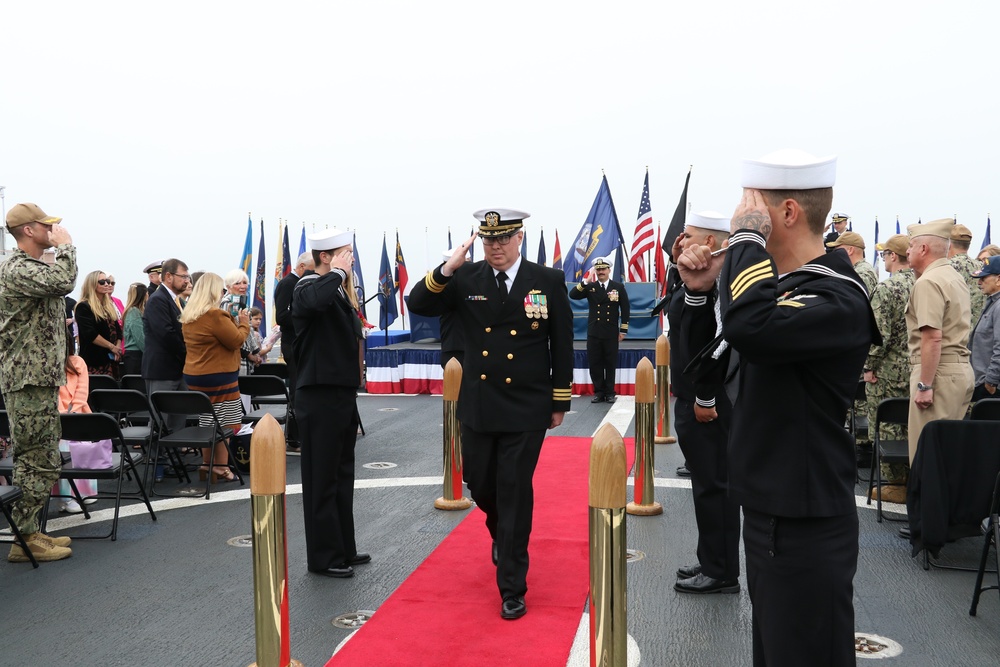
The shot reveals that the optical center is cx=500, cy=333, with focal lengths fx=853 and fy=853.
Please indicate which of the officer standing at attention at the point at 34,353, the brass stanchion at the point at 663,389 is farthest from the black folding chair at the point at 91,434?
the brass stanchion at the point at 663,389

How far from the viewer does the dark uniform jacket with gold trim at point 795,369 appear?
2227mm

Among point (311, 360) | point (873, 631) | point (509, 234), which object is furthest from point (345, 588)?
point (873, 631)

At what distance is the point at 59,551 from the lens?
17.9 feet

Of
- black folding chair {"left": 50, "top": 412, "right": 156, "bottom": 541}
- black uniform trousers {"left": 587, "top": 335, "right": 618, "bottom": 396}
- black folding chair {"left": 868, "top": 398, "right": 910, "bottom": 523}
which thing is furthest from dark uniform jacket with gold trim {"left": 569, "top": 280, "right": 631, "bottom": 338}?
black folding chair {"left": 50, "top": 412, "right": 156, "bottom": 541}

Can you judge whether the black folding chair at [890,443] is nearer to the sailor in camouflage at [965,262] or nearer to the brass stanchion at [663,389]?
the sailor in camouflage at [965,262]

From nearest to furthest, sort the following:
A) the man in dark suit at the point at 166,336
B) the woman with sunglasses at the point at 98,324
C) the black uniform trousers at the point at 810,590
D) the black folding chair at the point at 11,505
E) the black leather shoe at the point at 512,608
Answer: the black uniform trousers at the point at 810,590, the black leather shoe at the point at 512,608, the black folding chair at the point at 11,505, the man in dark suit at the point at 166,336, the woman with sunglasses at the point at 98,324

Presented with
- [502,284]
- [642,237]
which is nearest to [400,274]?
[642,237]

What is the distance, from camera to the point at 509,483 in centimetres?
441

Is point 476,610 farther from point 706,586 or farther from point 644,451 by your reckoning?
point 644,451

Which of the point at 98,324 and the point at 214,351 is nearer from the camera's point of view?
the point at 214,351

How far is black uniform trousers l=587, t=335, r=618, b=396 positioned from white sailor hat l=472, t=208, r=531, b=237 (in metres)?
8.53

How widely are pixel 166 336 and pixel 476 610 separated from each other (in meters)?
4.65

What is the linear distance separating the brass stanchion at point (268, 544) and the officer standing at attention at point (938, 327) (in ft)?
13.7

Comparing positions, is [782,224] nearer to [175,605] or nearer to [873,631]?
[873,631]
